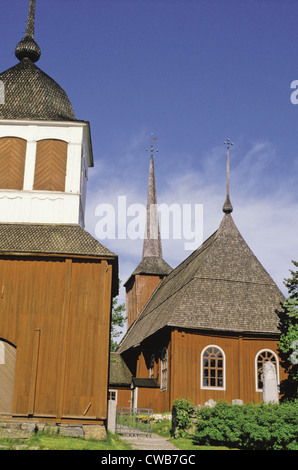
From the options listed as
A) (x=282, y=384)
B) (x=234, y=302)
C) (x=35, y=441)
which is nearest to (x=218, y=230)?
(x=234, y=302)

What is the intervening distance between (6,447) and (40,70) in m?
15.8

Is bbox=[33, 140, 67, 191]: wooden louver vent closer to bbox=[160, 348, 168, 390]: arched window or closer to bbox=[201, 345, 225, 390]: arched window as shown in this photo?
bbox=[201, 345, 225, 390]: arched window

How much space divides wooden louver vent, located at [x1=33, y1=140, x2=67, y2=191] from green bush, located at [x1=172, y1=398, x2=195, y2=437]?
967cm

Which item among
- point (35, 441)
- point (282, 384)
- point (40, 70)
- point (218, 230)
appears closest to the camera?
point (35, 441)

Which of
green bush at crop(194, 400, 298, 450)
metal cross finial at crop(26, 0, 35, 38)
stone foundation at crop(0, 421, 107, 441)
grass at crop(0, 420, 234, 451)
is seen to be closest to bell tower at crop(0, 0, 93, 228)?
metal cross finial at crop(26, 0, 35, 38)

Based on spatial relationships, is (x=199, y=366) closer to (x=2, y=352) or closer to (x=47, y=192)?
(x=47, y=192)

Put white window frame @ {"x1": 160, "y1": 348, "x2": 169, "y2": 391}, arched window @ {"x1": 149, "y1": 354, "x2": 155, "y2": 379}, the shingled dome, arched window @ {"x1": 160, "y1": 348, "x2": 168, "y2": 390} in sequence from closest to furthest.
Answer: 1. the shingled dome
2. white window frame @ {"x1": 160, "y1": 348, "x2": 169, "y2": 391}
3. arched window @ {"x1": 160, "y1": 348, "x2": 168, "y2": 390}
4. arched window @ {"x1": 149, "y1": 354, "x2": 155, "y2": 379}

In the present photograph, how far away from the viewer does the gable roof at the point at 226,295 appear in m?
27.8

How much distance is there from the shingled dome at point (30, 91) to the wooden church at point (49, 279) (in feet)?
0.31

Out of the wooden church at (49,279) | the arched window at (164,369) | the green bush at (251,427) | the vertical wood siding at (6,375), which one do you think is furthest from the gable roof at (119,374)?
the vertical wood siding at (6,375)

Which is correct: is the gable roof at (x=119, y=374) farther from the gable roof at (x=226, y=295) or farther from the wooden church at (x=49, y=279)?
the wooden church at (x=49, y=279)

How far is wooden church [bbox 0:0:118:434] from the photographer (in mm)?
17391

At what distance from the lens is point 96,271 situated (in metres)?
18.7
